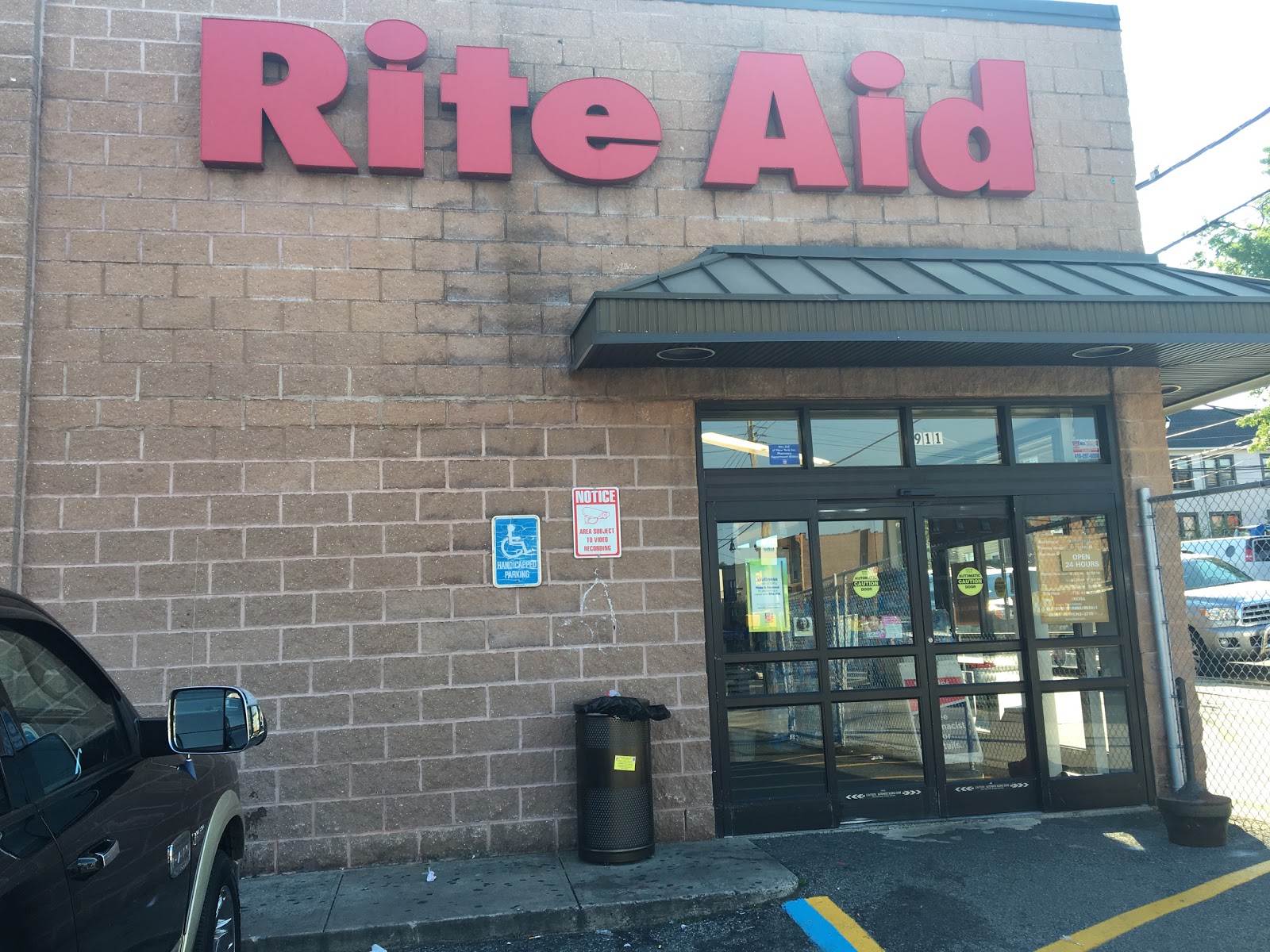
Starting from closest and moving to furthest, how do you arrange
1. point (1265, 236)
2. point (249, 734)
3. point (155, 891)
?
point (155, 891) < point (249, 734) < point (1265, 236)

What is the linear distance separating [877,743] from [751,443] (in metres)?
2.46

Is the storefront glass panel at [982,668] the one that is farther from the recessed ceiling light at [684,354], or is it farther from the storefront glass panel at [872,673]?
the recessed ceiling light at [684,354]

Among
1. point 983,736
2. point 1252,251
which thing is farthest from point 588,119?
point 1252,251

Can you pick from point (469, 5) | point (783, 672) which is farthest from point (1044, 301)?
point (469, 5)

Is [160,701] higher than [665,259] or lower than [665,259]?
lower

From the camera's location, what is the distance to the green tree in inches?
817

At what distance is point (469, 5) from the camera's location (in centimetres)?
742

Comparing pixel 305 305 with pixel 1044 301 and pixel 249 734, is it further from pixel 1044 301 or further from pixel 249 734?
pixel 1044 301

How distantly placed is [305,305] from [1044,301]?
5115 mm

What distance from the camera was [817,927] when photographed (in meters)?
5.37

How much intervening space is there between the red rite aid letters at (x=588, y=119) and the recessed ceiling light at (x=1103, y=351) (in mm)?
1551

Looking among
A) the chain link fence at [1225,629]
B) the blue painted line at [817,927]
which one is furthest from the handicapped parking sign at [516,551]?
the chain link fence at [1225,629]

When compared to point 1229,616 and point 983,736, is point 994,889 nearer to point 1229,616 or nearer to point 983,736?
point 983,736

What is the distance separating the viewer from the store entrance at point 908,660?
23.5ft
